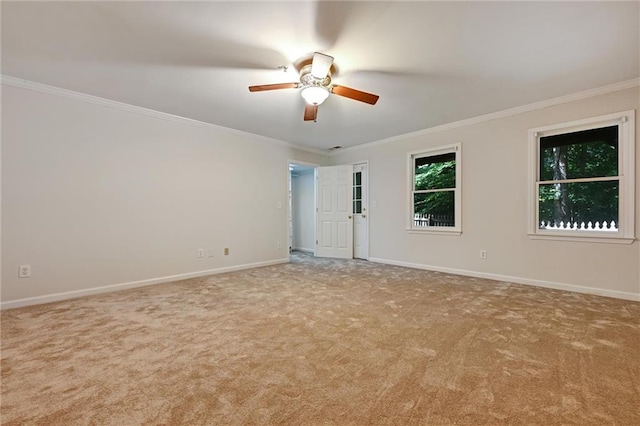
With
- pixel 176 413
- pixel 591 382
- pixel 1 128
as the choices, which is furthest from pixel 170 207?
pixel 591 382

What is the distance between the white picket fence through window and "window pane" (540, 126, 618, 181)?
589 mm

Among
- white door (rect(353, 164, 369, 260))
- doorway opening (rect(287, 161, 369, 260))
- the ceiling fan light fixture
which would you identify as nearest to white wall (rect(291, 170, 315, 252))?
doorway opening (rect(287, 161, 369, 260))

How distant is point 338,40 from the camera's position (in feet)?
7.75

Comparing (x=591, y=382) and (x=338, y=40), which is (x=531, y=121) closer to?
(x=338, y=40)

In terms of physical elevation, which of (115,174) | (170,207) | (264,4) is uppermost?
(264,4)

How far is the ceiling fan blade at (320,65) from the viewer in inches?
92.4

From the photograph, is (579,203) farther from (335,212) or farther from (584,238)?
(335,212)

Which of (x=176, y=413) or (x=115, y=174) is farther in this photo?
(x=115, y=174)

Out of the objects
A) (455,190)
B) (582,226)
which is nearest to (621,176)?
(582,226)

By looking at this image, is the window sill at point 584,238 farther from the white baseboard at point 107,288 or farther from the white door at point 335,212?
the white baseboard at point 107,288

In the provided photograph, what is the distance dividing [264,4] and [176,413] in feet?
8.29

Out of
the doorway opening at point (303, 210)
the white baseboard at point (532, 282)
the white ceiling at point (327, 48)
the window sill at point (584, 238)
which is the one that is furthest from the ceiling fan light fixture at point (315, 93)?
the doorway opening at point (303, 210)

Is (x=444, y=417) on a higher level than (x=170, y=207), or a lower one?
lower

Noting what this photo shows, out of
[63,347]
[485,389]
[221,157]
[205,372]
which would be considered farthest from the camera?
[221,157]
